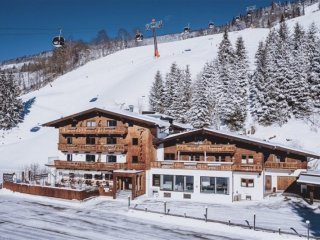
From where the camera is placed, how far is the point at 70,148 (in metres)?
48.3

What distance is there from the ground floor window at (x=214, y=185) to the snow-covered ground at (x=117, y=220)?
272 centimetres

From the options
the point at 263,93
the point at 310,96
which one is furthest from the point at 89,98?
the point at 310,96

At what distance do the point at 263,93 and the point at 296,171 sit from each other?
2641 centimetres

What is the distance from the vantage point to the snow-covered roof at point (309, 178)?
36625 mm

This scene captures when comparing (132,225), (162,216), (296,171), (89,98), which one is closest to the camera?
(132,225)

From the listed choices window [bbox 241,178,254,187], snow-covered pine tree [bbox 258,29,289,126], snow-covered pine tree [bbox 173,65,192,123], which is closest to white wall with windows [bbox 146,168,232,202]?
window [bbox 241,178,254,187]

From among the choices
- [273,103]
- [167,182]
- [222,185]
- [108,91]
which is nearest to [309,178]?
[222,185]

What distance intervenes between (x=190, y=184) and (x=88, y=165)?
12.9m

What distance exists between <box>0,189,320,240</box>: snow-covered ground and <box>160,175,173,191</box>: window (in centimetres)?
359

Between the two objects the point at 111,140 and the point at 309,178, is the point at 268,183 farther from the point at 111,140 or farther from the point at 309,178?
the point at 111,140

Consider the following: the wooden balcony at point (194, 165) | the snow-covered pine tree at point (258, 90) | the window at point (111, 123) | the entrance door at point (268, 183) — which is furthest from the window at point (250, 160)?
the snow-covered pine tree at point (258, 90)

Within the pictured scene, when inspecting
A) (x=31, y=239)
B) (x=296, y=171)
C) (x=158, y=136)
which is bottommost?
(x=31, y=239)

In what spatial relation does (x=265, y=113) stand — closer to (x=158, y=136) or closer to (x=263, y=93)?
(x=263, y=93)

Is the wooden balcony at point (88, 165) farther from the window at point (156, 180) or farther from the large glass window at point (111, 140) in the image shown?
the window at point (156, 180)
